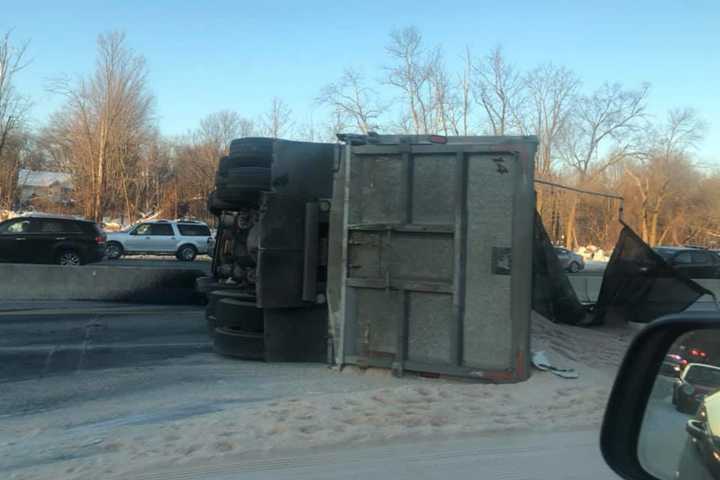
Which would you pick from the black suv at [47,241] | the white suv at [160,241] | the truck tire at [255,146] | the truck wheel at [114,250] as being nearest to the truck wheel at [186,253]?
the white suv at [160,241]

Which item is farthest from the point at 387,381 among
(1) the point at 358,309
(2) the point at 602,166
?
(2) the point at 602,166

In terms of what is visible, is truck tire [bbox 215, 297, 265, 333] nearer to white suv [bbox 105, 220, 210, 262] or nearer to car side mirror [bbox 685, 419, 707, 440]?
car side mirror [bbox 685, 419, 707, 440]

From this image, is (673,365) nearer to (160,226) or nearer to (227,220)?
(227,220)

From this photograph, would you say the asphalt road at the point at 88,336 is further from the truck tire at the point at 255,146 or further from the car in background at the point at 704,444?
the car in background at the point at 704,444

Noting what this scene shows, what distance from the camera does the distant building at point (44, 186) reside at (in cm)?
5809

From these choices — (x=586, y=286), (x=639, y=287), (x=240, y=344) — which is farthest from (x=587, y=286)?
(x=240, y=344)

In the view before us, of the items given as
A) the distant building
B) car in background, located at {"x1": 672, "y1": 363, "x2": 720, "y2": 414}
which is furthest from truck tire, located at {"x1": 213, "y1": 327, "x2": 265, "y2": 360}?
the distant building

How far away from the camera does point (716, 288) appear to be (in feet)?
53.3

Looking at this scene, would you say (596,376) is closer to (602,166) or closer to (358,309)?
(358,309)

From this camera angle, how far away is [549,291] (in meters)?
10.2

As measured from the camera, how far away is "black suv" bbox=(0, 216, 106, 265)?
20.8 metres

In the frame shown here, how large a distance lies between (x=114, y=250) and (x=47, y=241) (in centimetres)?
896

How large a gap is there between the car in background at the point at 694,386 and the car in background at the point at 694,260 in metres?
21.2

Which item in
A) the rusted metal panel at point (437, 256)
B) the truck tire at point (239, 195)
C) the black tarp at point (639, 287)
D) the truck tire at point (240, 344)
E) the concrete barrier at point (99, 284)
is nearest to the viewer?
the rusted metal panel at point (437, 256)
